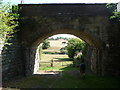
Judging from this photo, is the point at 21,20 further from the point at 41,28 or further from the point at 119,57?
the point at 119,57

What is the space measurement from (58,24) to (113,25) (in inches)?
147

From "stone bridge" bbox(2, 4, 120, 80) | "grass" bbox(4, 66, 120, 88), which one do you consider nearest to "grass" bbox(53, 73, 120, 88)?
"grass" bbox(4, 66, 120, 88)

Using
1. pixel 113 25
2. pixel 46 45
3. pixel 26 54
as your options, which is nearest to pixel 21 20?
pixel 26 54

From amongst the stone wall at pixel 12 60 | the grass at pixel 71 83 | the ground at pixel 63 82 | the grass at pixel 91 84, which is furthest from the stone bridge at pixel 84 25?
the grass at pixel 91 84

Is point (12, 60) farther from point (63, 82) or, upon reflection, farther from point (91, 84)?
point (91, 84)

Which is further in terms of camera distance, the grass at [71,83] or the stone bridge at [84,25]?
the stone bridge at [84,25]

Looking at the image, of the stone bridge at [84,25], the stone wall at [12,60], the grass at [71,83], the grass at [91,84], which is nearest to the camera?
the grass at [91,84]

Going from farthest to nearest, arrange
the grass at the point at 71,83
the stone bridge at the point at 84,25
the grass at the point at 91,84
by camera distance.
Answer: the stone bridge at the point at 84,25
the grass at the point at 71,83
the grass at the point at 91,84

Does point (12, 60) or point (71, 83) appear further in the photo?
point (12, 60)

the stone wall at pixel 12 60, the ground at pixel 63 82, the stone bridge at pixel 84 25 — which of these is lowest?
the ground at pixel 63 82

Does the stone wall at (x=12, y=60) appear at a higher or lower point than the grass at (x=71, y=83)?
higher

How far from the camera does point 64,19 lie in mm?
10523

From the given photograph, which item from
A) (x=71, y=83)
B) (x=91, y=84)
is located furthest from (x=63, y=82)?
(x=91, y=84)

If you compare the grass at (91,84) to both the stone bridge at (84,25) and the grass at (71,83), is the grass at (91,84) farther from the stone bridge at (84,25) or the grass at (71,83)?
the stone bridge at (84,25)
